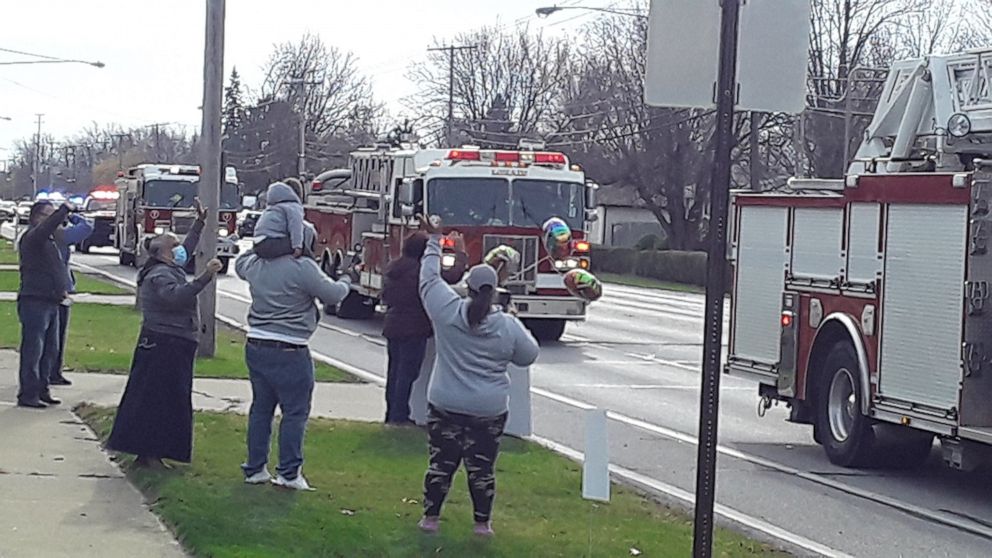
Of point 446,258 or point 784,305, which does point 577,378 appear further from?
point 784,305

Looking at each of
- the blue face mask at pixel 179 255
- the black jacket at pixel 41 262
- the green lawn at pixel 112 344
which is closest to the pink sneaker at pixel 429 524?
Result: the blue face mask at pixel 179 255

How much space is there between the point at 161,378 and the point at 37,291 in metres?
3.43

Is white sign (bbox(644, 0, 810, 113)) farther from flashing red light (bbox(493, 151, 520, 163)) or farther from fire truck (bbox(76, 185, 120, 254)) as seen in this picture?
fire truck (bbox(76, 185, 120, 254))

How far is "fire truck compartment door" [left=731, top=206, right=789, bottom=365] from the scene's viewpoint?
14180 millimetres

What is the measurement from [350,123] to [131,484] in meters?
82.1

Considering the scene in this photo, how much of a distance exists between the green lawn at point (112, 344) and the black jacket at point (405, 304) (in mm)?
3830

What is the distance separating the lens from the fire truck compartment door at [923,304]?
37.3ft

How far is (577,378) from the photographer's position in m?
19.3

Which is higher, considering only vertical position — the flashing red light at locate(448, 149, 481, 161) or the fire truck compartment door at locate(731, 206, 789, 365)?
the flashing red light at locate(448, 149, 481, 161)

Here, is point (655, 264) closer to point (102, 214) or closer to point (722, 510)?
point (102, 214)

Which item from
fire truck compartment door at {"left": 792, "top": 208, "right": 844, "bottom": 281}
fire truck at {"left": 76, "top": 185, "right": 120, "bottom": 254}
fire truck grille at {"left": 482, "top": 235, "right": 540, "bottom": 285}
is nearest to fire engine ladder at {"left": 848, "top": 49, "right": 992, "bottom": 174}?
fire truck compartment door at {"left": 792, "top": 208, "right": 844, "bottom": 281}

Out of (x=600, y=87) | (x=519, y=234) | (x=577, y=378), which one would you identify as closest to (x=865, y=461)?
(x=577, y=378)

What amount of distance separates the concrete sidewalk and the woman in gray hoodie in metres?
1.51

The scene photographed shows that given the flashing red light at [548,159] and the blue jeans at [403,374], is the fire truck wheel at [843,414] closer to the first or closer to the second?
the blue jeans at [403,374]
